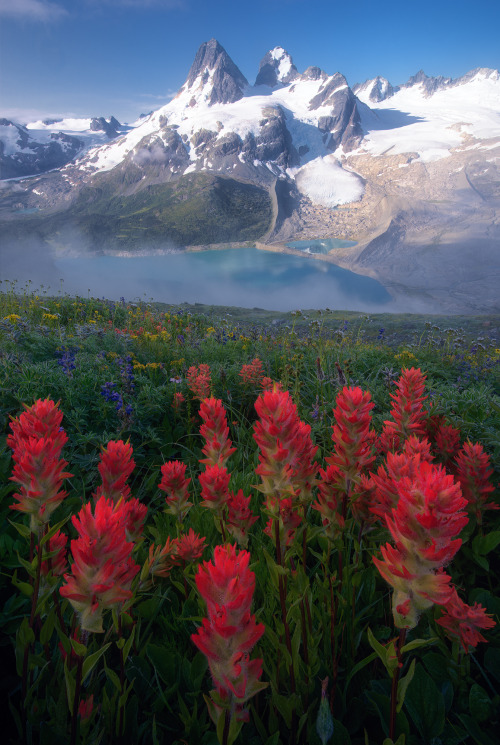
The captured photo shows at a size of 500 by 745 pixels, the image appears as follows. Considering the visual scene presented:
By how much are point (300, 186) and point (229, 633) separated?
592 ft

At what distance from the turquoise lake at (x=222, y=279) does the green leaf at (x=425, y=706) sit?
6649cm

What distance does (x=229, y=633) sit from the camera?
0.72 meters

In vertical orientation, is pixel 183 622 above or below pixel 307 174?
below

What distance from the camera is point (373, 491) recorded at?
4.27 feet

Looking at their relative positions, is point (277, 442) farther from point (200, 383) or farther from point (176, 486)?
point (200, 383)

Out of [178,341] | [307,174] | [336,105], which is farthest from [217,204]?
[178,341]

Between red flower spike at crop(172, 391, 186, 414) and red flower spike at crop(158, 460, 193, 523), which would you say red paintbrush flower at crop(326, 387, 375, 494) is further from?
red flower spike at crop(172, 391, 186, 414)

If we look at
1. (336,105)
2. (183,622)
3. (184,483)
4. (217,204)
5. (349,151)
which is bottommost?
(183,622)

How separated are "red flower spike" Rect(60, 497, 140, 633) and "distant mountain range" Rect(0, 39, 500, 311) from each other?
3500 inches

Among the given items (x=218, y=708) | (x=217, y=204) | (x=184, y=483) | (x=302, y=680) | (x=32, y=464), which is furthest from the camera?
(x=217, y=204)

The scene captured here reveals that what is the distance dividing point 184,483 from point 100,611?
688 mm

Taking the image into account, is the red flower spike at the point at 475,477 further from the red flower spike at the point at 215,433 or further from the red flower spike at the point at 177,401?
the red flower spike at the point at 177,401

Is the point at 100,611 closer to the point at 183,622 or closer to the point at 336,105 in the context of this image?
the point at 183,622

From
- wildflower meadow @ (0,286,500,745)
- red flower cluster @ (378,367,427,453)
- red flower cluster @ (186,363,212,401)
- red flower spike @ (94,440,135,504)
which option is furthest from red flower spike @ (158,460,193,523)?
red flower cluster @ (186,363,212,401)
